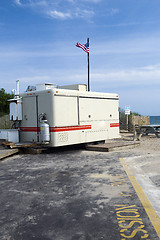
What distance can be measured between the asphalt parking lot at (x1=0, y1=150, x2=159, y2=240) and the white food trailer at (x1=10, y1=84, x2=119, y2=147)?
286cm

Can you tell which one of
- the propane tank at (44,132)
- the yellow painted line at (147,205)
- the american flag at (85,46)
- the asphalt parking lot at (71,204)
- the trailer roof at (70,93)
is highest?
the american flag at (85,46)

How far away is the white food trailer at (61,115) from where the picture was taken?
37.7ft

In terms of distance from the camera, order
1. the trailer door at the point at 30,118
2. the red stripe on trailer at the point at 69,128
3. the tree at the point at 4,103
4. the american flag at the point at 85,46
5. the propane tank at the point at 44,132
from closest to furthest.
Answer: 1. the propane tank at the point at 44,132
2. the red stripe on trailer at the point at 69,128
3. the trailer door at the point at 30,118
4. the american flag at the point at 85,46
5. the tree at the point at 4,103

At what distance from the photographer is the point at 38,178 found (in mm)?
7379

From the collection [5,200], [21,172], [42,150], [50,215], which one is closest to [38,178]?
[21,172]

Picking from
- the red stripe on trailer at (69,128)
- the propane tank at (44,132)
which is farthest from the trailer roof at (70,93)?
the red stripe on trailer at (69,128)

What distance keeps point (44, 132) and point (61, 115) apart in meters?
1.04

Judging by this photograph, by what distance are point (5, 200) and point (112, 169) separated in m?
3.82

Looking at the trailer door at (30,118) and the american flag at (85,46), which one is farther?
the american flag at (85,46)

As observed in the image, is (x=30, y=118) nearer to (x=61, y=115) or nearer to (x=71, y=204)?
(x=61, y=115)

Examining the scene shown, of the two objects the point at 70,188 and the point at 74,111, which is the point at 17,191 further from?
the point at 74,111

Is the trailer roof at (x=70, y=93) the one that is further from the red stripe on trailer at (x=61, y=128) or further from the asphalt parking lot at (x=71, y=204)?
the asphalt parking lot at (x=71, y=204)

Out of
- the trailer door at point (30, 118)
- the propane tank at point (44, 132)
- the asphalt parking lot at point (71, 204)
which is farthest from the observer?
the trailer door at point (30, 118)

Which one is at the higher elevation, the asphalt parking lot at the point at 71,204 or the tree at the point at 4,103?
the tree at the point at 4,103
